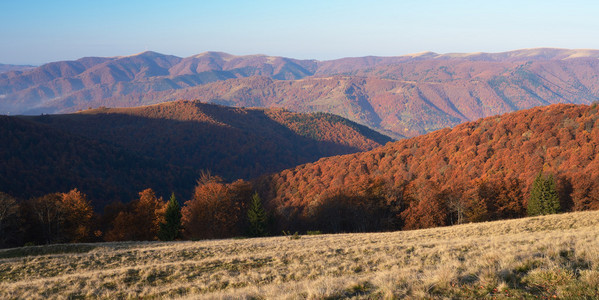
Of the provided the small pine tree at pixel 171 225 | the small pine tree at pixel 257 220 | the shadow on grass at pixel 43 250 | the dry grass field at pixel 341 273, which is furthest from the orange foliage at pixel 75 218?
the dry grass field at pixel 341 273

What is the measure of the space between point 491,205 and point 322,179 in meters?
60.3

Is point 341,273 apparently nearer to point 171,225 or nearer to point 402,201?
point 171,225

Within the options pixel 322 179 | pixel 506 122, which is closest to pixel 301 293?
pixel 322 179

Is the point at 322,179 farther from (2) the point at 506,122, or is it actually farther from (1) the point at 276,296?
(1) the point at 276,296

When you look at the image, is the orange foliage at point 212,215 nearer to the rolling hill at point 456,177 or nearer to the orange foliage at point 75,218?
the rolling hill at point 456,177

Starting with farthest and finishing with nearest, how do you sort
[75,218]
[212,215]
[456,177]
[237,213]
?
[456,177]
[237,213]
[212,215]
[75,218]

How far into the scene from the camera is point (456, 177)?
72562 millimetres

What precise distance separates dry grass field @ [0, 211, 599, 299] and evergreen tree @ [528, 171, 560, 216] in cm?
1792

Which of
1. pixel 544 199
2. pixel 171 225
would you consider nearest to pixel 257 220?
pixel 171 225

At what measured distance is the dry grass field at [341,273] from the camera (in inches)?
324

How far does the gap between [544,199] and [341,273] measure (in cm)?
4023

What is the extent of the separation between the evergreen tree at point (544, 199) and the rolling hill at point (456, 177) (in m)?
5.63

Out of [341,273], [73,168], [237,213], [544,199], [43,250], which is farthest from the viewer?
[73,168]

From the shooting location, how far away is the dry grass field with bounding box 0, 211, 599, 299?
27.0ft
